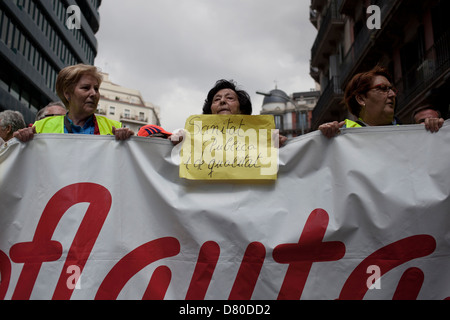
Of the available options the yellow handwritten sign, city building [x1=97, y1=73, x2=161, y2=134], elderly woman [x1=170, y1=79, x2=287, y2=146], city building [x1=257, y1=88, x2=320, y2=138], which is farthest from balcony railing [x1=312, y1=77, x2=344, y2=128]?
city building [x1=97, y1=73, x2=161, y2=134]

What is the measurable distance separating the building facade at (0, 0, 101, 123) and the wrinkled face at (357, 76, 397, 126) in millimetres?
15787

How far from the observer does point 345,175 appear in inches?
96.3

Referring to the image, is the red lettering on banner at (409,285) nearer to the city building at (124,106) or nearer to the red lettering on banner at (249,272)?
the red lettering on banner at (249,272)

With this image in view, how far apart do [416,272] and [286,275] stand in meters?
0.72

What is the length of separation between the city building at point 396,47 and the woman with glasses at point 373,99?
4.40 m

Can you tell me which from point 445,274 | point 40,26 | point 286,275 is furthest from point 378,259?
point 40,26

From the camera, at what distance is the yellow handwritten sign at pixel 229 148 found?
247 cm

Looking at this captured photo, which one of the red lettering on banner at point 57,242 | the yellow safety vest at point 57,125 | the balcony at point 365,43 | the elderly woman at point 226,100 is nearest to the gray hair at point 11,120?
the yellow safety vest at point 57,125

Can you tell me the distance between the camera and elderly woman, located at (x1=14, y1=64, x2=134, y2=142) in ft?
8.91

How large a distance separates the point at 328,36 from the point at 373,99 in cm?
2018

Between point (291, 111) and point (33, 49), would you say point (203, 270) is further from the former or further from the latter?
point (291, 111)

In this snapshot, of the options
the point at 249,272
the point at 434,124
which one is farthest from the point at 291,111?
the point at 249,272

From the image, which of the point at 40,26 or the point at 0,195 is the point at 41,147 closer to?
the point at 0,195
